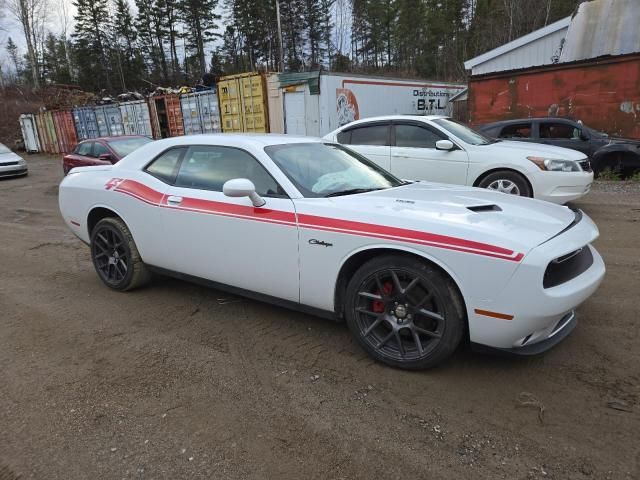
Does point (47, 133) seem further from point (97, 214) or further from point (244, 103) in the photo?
point (97, 214)

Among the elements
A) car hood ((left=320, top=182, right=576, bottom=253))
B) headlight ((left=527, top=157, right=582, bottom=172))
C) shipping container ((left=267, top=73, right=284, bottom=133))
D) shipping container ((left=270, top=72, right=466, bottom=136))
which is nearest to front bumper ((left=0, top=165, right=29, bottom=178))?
shipping container ((left=267, top=73, right=284, bottom=133))

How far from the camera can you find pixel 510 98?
531 inches

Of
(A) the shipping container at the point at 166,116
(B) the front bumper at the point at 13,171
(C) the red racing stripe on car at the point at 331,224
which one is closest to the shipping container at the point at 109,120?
(A) the shipping container at the point at 166,116

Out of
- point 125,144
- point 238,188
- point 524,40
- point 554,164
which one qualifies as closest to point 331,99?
point 125,144

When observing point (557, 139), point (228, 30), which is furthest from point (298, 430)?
point (228, 30)

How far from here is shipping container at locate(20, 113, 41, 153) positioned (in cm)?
2936

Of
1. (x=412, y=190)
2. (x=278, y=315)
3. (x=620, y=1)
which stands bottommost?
(x=278, y=315)

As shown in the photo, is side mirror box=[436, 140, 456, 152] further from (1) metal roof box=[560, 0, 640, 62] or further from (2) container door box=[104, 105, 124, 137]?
(2) container door box=[104, 105, 124, 137]

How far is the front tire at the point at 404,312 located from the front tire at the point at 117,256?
7.86 ft

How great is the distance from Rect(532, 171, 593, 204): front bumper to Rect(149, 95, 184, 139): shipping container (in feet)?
58.3

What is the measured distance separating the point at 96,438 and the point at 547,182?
6311 mm

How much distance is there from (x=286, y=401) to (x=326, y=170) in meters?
1.85

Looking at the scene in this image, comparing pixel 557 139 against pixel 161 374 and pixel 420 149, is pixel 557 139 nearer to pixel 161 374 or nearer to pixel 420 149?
pixel 420 149

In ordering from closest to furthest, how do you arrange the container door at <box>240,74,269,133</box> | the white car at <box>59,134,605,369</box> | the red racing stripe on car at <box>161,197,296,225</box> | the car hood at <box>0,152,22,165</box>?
the white car at <box>59,134,605,369</box> < the red racing stripe on car at <box>161,197,296,225</box> < the car hood at <box>0,152,22,165</box> < the container door at <box>240,74,269,133</box>
